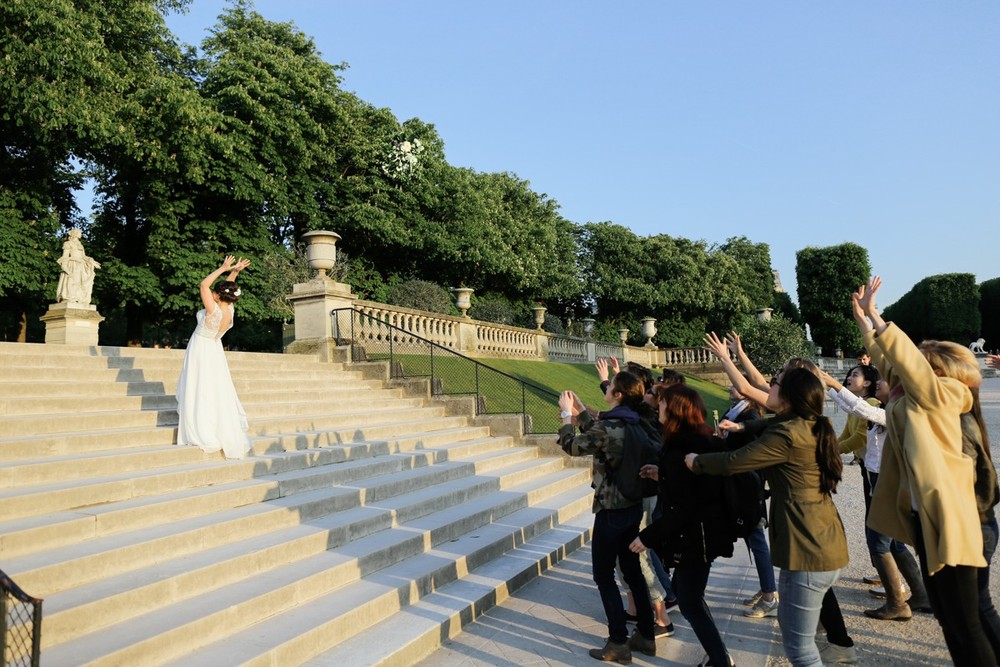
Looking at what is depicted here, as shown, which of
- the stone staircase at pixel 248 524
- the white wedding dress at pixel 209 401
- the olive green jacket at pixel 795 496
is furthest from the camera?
the white wedding dress at pixel 209 401

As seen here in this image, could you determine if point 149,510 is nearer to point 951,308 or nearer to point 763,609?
point 763,609

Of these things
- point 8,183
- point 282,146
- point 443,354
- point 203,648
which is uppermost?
point 282,146

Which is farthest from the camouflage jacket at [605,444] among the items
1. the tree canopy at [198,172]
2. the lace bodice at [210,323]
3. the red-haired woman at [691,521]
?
the tree canopy at [198,172]

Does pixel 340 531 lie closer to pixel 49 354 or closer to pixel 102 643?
pixel 102 643

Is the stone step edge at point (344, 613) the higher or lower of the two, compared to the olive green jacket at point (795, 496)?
lower

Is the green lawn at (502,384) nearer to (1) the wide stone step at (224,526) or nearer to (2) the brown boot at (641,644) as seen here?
(1) the wide stone step at (224,526)

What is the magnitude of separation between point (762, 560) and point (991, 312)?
62.6 meters

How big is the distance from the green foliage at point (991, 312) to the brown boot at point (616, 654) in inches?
2457

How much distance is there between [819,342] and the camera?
47.4 m

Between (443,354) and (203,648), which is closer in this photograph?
(203,648)

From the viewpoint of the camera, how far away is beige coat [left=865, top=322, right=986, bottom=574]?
3.07 metres

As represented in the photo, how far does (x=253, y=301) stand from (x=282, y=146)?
5873 millimetres

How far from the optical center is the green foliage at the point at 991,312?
54.8m

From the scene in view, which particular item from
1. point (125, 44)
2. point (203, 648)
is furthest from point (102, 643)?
point (125, 44)
